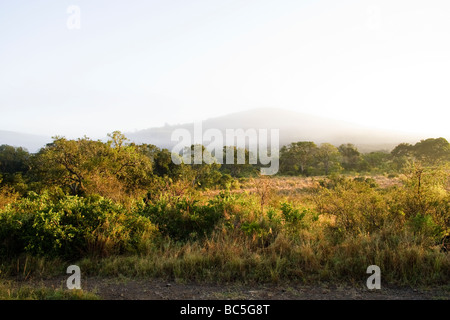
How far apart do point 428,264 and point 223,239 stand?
3533 mm

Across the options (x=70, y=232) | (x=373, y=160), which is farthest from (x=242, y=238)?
(x=373, y=160)

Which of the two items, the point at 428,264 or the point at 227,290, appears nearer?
the point at 227,290

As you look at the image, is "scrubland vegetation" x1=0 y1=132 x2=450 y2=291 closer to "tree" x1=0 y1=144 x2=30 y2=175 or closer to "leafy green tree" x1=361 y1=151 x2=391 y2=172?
"tree" x1=0 y1=144 x2=30 y2=175

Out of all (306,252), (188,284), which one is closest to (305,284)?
(306,252)

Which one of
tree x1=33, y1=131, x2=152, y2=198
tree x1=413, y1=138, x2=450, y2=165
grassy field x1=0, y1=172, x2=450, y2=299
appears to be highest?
tree x1=413, y1=138, x2=450, y2=165

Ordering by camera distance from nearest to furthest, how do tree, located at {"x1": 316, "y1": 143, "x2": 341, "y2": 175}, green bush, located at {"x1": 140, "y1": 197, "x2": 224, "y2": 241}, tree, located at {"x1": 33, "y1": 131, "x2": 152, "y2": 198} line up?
green bush, located at {"x1": 140, "y1": 197, "x2": 224, "y2": 241} → tree, located at {"x1": 33, "y1": 131, "x2": 152, "y2": 198} → tree, located at {"x1": 316, "y1": 143, "x2": 341, "y2": 175}

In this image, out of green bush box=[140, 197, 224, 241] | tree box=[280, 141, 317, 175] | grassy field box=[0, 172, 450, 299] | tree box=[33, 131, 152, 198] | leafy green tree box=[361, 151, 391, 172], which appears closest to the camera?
grassy field box=[0, 172, 450, 299]

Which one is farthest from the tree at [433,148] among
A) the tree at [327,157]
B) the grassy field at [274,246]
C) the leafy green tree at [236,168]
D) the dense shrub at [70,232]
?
the dense shrub at [70,232]

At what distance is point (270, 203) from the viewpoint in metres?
9.16

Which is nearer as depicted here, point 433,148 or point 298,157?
point 433,148

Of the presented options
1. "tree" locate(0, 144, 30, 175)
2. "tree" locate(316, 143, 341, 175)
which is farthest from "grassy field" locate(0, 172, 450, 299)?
"tree" locate(316, 143, 341, 175)

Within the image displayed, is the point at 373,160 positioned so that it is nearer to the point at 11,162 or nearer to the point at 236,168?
the point at 236,168

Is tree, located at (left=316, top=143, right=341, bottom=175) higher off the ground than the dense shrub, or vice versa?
tree, located at (left=316, top=143, right=341, bottom=175)
